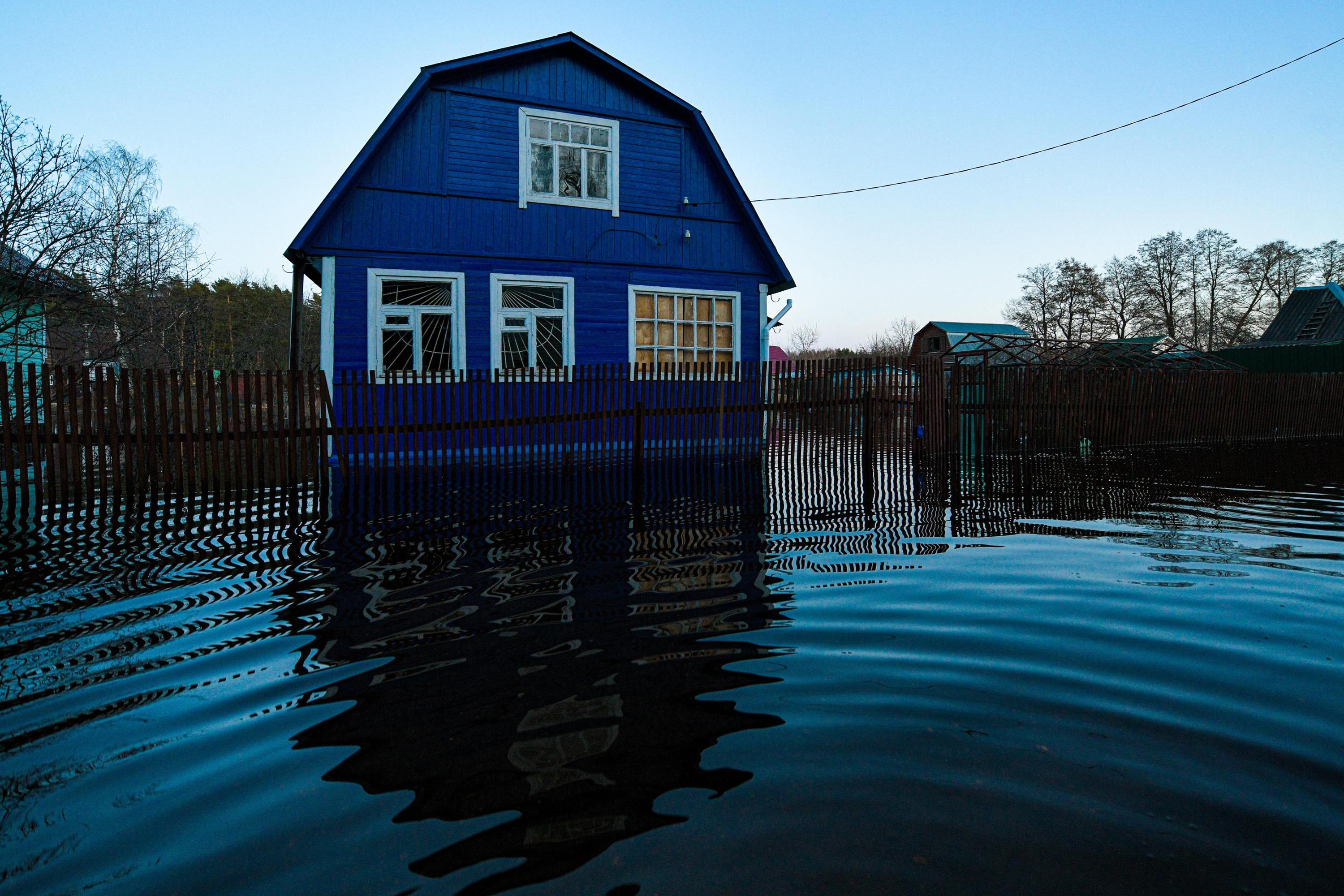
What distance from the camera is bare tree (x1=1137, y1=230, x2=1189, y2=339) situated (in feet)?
178

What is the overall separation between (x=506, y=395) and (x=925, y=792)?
32.2ft

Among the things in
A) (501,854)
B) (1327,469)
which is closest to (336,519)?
(501,854)

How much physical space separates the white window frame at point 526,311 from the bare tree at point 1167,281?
5479 cm

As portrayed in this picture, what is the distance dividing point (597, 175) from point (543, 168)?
106 cm

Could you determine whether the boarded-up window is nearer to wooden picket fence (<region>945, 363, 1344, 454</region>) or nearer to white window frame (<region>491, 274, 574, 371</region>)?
white window frame (<region>491, 274, 574, 371</region>)

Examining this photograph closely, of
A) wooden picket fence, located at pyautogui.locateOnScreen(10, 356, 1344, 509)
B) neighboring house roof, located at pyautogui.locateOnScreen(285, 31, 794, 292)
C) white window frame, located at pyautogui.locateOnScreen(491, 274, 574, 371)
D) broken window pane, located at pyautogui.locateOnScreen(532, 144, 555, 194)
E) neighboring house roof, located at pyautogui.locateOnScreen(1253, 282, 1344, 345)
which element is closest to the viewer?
wooden picket fence, located at pyautogui.locateOnScreen(10, 356, 1344, 509)

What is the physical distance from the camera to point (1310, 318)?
122 feet

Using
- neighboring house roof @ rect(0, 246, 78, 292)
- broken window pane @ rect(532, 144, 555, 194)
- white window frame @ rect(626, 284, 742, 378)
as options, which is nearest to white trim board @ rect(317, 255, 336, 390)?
broken window pane @ rect(532, 144, 555, 194)

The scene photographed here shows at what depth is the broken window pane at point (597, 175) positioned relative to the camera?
569 inches

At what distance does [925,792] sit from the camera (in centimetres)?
237

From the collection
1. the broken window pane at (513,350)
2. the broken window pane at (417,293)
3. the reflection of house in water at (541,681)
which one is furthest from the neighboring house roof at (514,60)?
the reflection of house in water at (541,681)

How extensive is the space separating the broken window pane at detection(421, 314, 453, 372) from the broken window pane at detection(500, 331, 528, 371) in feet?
2.99

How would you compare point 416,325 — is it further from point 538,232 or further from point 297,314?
point 297,314

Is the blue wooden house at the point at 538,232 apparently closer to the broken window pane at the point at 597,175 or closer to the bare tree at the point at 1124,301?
the broken window pane at the point at 597,175
